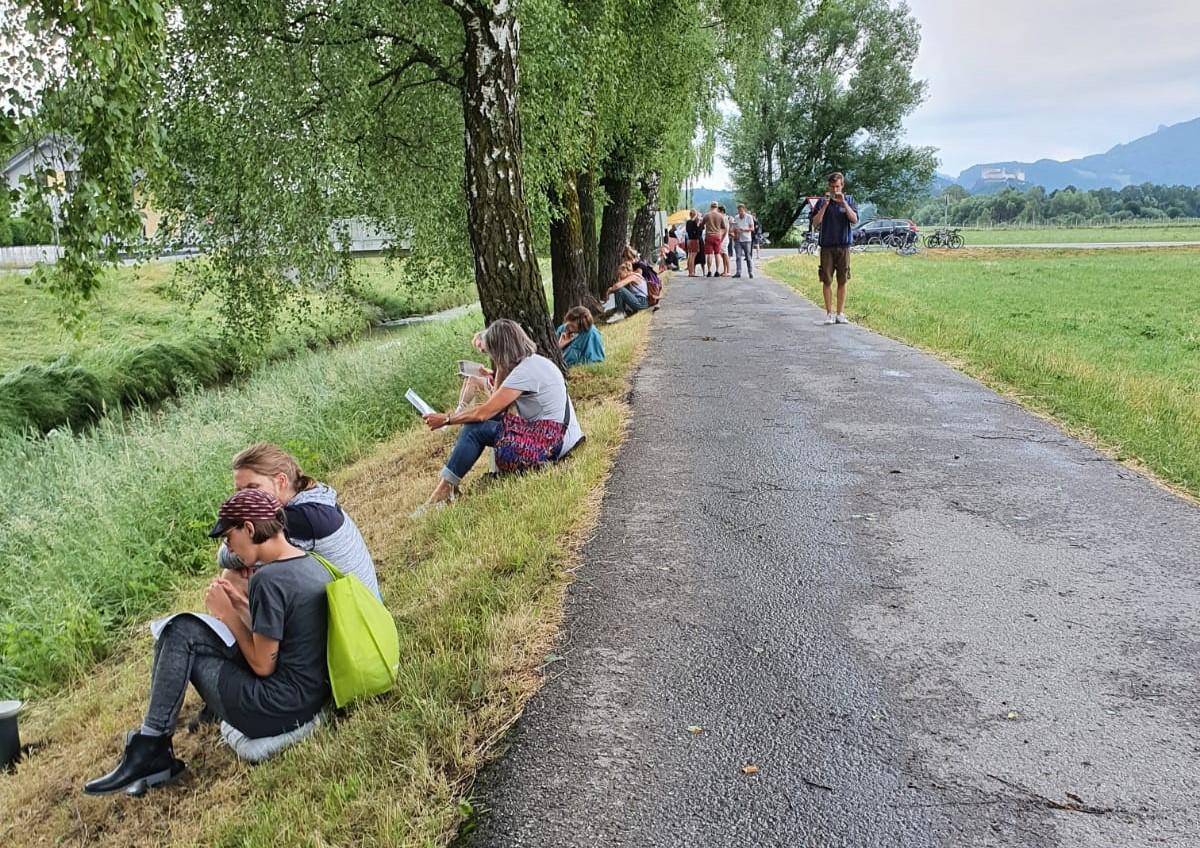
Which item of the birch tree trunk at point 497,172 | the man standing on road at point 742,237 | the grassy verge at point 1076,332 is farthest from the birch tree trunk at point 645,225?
the birch tree trunk at point 497,172

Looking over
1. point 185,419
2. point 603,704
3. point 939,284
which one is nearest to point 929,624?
point 603,704

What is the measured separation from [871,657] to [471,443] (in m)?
3.36

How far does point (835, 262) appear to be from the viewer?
11914 mm

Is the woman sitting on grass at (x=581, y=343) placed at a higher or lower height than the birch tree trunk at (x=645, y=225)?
lower

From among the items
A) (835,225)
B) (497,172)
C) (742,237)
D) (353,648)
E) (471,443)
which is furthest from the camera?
(742,237)

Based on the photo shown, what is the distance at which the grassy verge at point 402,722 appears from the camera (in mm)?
2898

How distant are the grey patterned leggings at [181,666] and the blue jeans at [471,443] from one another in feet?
9.15

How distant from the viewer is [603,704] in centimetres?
336

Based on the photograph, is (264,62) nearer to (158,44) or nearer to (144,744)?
(158,44)

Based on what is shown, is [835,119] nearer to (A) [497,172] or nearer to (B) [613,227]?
(B) [613,227]

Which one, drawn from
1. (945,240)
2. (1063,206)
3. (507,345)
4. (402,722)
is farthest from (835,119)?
(1063,206)

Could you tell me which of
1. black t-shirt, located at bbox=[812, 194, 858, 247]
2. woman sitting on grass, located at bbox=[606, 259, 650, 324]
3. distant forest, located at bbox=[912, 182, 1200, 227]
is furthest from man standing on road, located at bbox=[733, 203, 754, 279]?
distant forest, located at bbox=[912, 182, 1200, 227]

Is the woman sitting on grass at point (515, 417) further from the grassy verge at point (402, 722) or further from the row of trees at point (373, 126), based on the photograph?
the row of trees at point (373, 126)

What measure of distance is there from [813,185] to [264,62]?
4557 centimetres
